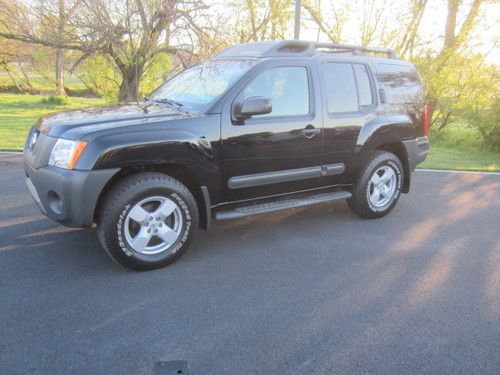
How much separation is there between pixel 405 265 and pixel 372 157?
1531 millimetres

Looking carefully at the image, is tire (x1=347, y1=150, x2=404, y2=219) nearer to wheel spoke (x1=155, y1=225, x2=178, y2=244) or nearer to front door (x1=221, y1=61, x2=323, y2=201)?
front door (x1=221, y1=61, x2=323, y2=201)

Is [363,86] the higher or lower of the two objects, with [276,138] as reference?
higher

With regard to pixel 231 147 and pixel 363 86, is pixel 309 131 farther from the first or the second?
pixel 363 86

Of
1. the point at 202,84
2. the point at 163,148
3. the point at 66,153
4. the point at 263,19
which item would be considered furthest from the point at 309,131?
the point at 263,19

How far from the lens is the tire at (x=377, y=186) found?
16.4 feet

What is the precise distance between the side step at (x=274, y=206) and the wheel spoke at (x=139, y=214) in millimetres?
698

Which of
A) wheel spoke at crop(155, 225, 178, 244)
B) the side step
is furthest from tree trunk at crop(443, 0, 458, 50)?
wheel spoke at crop(155, 225, 178, 244)

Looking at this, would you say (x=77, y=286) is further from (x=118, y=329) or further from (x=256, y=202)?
(x=256, y=202)

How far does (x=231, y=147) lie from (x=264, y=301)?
145 cm

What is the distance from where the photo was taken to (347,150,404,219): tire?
16.4ft

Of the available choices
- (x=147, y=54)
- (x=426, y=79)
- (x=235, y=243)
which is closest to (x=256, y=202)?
(x=235, y=243)

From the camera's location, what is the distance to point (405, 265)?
3.96 metres

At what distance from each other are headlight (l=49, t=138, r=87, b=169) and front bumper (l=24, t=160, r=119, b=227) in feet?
0.17

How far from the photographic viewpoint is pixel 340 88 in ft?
15.3
